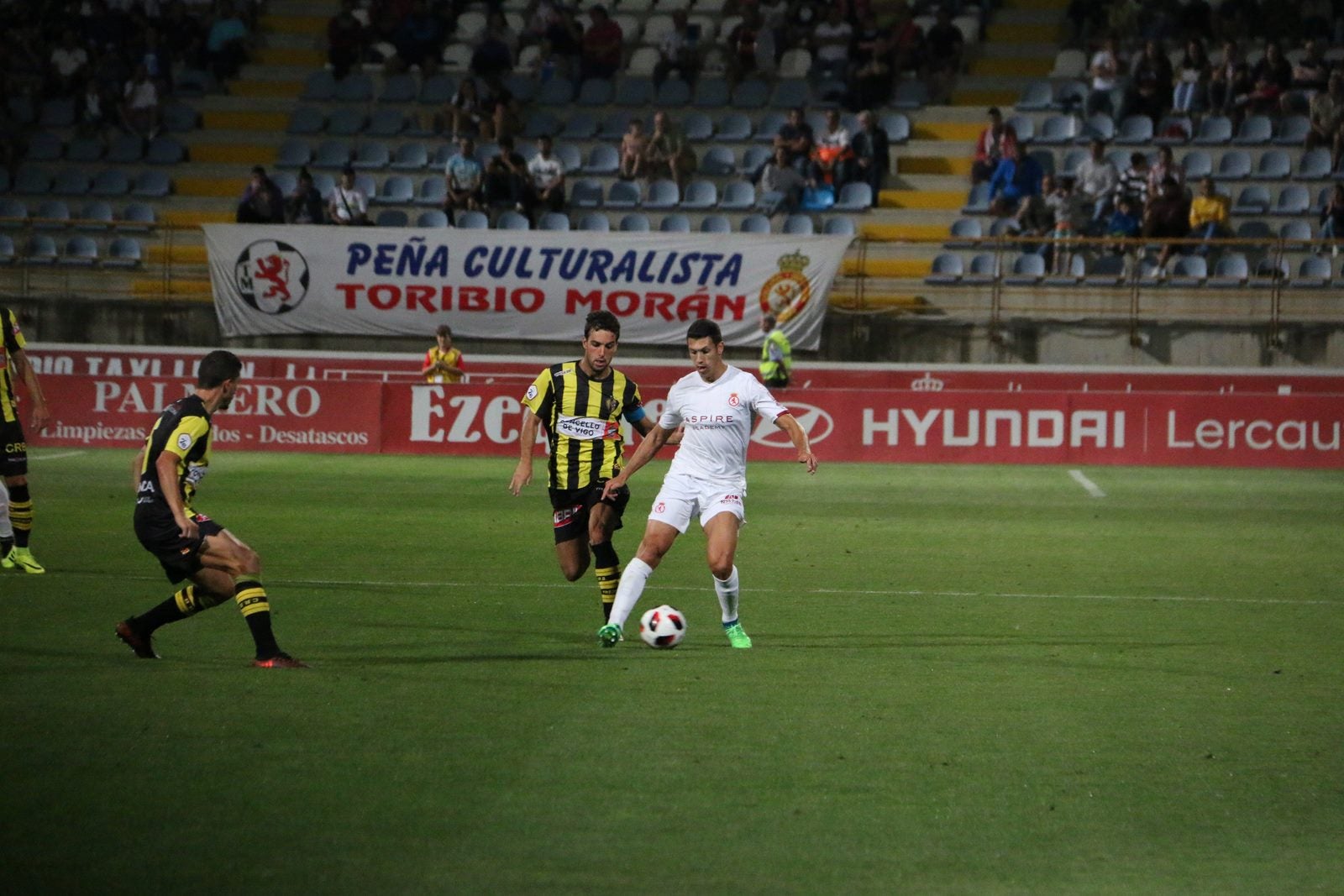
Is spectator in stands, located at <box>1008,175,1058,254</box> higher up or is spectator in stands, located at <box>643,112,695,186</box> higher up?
spectator in stands, located at <box>643,112,695,186</box>

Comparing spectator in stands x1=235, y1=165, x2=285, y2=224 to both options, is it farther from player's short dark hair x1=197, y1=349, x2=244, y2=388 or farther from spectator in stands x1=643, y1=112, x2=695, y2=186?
player's short dark hair x1=197, y1=349, x2=244, y2=388

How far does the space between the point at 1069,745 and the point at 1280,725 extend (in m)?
1.19

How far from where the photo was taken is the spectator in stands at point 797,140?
29438mm

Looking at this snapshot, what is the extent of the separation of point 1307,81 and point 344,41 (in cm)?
1820

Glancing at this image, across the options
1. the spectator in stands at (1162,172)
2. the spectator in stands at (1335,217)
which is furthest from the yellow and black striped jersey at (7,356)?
the spectator in stands at (1335,217)

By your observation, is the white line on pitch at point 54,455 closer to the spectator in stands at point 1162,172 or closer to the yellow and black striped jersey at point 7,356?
the yellow and black striped jersey at point 7,356

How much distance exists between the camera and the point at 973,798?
6309 mm

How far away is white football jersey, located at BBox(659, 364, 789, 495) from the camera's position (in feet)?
31.8

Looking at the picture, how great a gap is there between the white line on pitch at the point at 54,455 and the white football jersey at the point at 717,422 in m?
15.8

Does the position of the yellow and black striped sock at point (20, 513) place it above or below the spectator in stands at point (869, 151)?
below

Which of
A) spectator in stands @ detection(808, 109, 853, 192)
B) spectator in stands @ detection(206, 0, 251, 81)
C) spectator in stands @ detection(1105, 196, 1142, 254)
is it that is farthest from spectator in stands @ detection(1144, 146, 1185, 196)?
spectator in stands @ detection(206, 0, 251, 81)

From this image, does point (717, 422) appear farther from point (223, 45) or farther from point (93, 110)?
point (223, 45)

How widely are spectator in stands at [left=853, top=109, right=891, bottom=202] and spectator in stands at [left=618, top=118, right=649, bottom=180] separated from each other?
3.73 metres

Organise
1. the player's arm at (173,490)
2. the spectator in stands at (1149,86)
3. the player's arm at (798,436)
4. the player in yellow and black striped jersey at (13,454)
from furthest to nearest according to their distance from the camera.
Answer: the spectator in stands at (1149,86) → the player in yellow and black striped jersey at (13,454) → the player's arm at (798,436) → the player's arm at (173,490)
